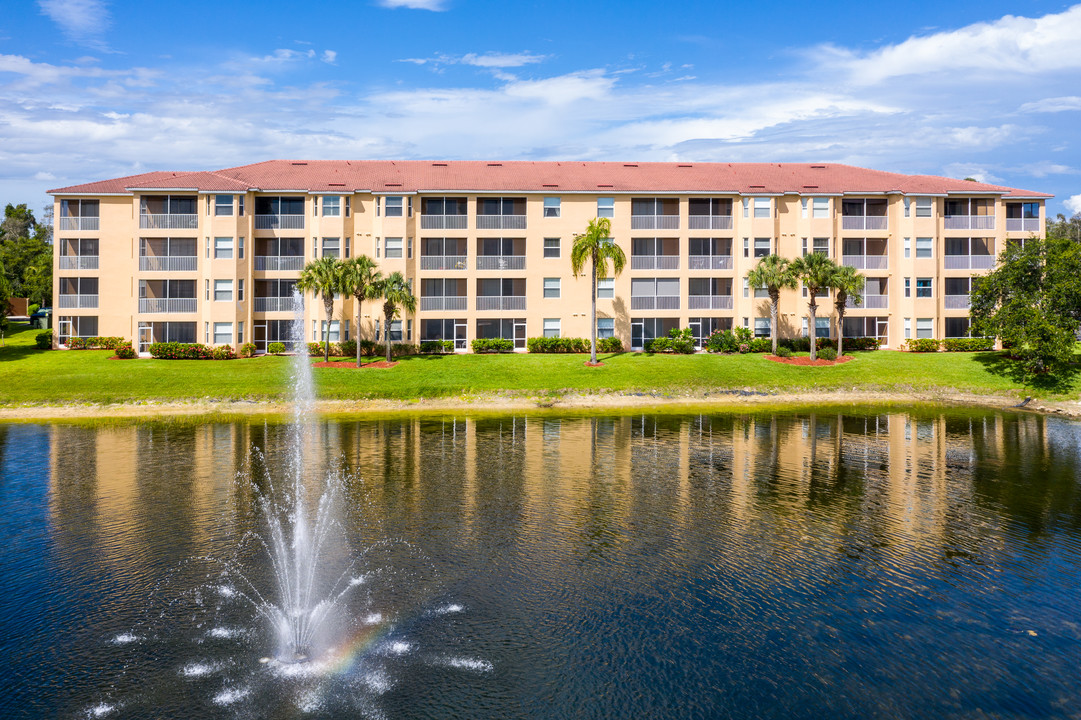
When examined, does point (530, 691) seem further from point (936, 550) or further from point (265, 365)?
point (265, 365)

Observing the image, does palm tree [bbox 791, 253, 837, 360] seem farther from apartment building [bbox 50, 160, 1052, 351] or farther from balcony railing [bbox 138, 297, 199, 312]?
balcony railing [bbox 138, 297, 199, 312]

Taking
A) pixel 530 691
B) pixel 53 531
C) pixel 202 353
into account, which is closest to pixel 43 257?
pixel 202 353

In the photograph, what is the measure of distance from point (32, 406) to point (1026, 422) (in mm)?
60986

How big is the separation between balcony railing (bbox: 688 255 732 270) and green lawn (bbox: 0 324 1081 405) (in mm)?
10211

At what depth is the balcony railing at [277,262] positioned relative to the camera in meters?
60.9

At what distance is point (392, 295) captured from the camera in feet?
182

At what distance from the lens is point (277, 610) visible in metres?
15.5

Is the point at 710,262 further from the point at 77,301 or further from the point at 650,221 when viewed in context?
the point at 77,301

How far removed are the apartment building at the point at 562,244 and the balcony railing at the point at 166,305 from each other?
3644 millimetres

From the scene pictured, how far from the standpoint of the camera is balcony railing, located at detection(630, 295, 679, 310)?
209 feet

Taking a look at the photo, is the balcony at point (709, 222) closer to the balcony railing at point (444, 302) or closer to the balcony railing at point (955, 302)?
the balcony railing at point (955, 302)

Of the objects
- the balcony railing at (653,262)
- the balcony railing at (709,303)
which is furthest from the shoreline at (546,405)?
the balcony railing at (653,262)

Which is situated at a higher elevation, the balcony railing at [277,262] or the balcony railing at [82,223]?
the balcony railing at [82,223]

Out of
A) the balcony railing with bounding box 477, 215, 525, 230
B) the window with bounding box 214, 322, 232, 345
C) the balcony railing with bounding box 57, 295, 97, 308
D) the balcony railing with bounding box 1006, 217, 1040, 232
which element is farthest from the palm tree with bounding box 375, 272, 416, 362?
the balcony railing with bounding box 1006, 217, 1040, 232
